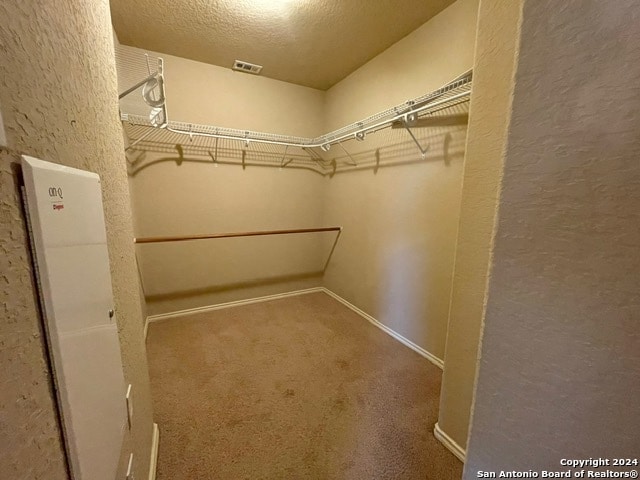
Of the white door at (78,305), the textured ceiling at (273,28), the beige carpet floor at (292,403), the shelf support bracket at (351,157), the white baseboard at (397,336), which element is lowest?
the beige carpet floor at (292,403)

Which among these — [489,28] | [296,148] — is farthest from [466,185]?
[296,148]

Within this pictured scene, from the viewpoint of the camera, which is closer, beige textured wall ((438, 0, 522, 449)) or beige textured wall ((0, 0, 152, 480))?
beige textured wall ((0, 0, 152, 480))

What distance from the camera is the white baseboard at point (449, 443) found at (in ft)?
3.78

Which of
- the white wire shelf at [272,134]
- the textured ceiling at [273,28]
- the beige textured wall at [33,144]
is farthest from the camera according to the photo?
the textured ceiling at [273,28]

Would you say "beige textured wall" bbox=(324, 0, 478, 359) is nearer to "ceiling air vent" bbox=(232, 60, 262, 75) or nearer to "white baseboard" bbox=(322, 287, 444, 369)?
"white baseboard" bbox=(322, 287, 444, 369)

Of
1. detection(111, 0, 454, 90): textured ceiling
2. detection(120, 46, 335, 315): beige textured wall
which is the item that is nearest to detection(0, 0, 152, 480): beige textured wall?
detection(111, 0, 454, 90): textured ceiling

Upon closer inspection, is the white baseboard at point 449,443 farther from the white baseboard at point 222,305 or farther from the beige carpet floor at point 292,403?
the white baseboard at point 222,305

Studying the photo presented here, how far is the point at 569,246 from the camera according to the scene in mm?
392

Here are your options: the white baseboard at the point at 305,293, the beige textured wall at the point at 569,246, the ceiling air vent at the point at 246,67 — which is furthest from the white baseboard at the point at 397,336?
the ceiling air vent at the point at 246,67

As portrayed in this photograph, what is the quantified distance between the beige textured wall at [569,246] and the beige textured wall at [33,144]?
2.45ft

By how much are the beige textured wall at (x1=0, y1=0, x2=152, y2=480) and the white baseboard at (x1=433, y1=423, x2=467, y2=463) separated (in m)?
1.45

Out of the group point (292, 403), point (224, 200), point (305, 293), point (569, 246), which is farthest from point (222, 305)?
point (569, 246)

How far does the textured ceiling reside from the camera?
1549 mm

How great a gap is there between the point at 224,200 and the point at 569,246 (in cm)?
254
